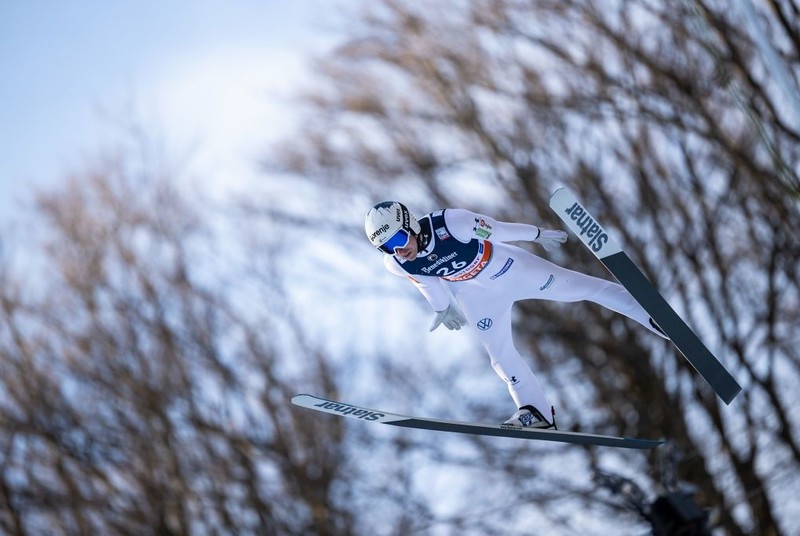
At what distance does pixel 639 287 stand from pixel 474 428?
1.25m

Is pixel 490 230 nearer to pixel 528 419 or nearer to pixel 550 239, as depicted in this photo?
pixel 550 239

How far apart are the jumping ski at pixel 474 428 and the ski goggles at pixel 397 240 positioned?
118 cm

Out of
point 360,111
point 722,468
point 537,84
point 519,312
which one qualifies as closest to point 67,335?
point 360,111

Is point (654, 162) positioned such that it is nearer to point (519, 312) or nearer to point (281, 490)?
point (519, 312)

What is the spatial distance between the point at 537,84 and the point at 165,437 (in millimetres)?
7807

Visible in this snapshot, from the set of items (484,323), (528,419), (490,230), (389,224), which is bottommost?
(528,419)

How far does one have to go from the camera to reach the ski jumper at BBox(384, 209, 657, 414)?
5887mm

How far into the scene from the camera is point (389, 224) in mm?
5613

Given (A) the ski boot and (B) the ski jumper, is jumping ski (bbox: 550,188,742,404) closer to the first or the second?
(B) the ski jumper

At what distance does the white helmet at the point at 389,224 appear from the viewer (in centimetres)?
561

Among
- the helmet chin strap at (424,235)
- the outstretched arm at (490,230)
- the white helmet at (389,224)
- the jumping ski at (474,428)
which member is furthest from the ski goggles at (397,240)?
the jumping ski at (474,428)

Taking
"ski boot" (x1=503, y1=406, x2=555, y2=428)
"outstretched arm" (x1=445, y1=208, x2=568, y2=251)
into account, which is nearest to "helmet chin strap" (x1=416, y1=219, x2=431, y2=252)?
"outstretched arm" (x1=445, y1=208, x2=568, y2=251)

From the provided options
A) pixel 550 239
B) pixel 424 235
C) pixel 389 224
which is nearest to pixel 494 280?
pixel 550 239

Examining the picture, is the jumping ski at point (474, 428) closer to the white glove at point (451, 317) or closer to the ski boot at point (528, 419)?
the ski boot at point (528, 419)
